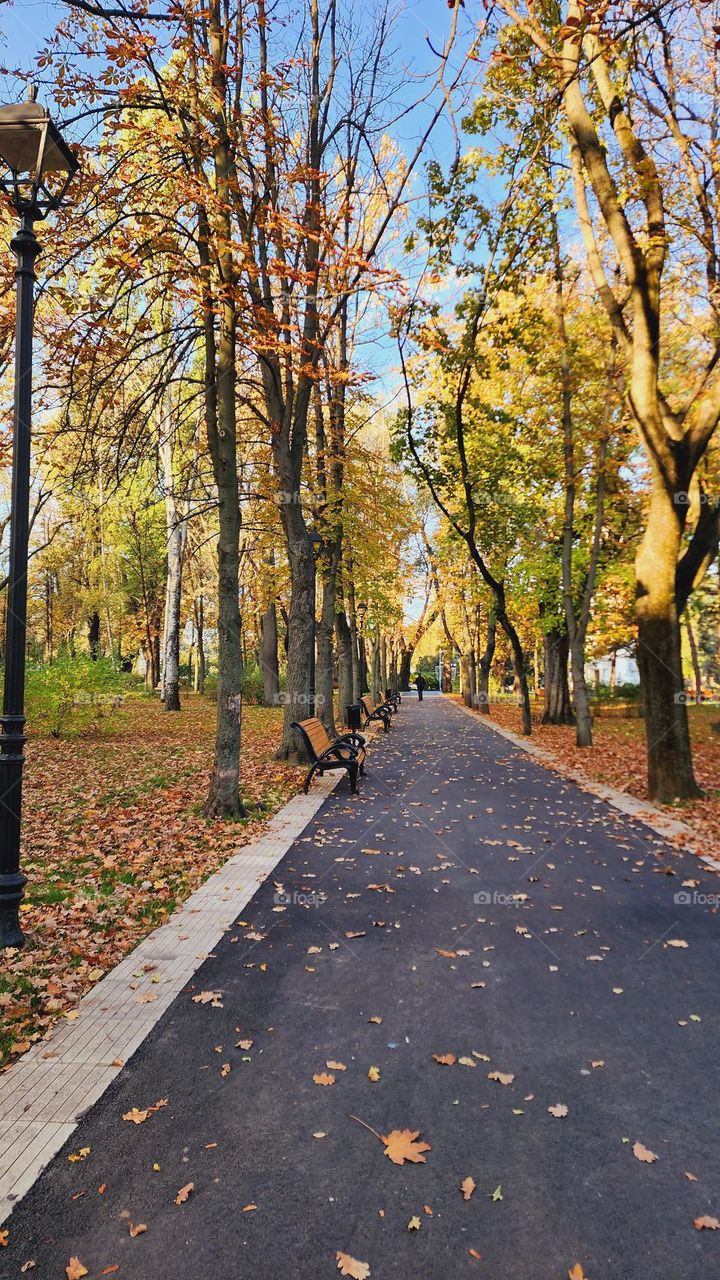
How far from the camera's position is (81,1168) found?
259cm

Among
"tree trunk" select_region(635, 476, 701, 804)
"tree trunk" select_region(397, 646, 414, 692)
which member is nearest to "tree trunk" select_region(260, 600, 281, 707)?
"tree trunk" select_region(635, 476, 701, 804)

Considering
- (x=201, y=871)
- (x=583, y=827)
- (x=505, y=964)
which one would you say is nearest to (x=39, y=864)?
(x=201, y=871)

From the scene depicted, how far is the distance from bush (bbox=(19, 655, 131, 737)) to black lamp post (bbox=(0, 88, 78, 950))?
10.2 m

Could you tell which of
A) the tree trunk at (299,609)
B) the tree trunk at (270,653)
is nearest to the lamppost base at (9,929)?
the tree trunk at (299,609)

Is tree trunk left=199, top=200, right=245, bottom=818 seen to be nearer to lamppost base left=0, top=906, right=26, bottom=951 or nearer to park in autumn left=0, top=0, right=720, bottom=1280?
park in autumn left=0, top=0, right=720, bottom=1280

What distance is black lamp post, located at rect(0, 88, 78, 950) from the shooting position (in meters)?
4.36

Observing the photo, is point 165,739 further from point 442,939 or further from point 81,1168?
point 81,1168

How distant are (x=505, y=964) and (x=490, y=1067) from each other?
1160 mm

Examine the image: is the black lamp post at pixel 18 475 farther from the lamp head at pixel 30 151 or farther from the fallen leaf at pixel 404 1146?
the fallen leaf at pixel 404 1146

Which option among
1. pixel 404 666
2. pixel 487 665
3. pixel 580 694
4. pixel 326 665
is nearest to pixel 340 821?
pixel 326 665

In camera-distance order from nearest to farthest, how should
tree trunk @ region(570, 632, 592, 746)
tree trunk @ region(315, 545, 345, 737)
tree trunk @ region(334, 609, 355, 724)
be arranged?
tree trunk @ region(315, 545, 345, 737), tree trunk @ region(570, 632, 592, 746), tree trunk @ region(334, 609, 355, 724)

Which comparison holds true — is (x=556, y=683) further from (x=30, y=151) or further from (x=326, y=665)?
(x=30, y=151)

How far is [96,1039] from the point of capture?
348cm

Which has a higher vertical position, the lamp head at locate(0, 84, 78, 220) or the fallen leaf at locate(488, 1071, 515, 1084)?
the lamp head at locate(0, 84, 78, 220)
